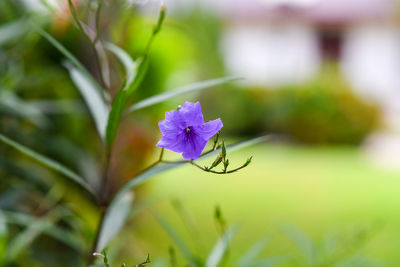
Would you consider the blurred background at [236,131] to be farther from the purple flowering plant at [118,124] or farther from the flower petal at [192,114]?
the flower petal at [192,114]

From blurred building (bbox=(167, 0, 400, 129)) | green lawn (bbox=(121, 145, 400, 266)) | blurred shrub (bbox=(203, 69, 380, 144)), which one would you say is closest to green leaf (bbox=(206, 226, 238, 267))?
green lawn (bbox=(121, 145, 400, 266))

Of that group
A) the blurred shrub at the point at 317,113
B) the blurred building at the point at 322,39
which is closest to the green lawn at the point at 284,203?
the blurred shrub at the point at 317,113

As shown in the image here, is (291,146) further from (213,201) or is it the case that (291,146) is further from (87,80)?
(87,80)

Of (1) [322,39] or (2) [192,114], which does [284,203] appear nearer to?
(2) [192,114]

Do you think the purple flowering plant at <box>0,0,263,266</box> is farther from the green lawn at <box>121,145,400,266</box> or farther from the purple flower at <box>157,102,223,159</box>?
the green lawn at <box>121,145,400,266</box>

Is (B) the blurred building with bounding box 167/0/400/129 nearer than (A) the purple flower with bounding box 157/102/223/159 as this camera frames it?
No

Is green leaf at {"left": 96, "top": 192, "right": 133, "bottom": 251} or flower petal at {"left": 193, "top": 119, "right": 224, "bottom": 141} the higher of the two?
flower petal at {"left": 193, "top": 119, "right": 224, "bottom": 141}

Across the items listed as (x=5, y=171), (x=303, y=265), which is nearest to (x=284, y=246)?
(x=303, y=265)

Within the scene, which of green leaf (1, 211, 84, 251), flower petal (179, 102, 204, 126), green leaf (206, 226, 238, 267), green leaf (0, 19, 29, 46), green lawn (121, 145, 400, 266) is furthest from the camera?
green lawn (121, 145, 400, 266)
